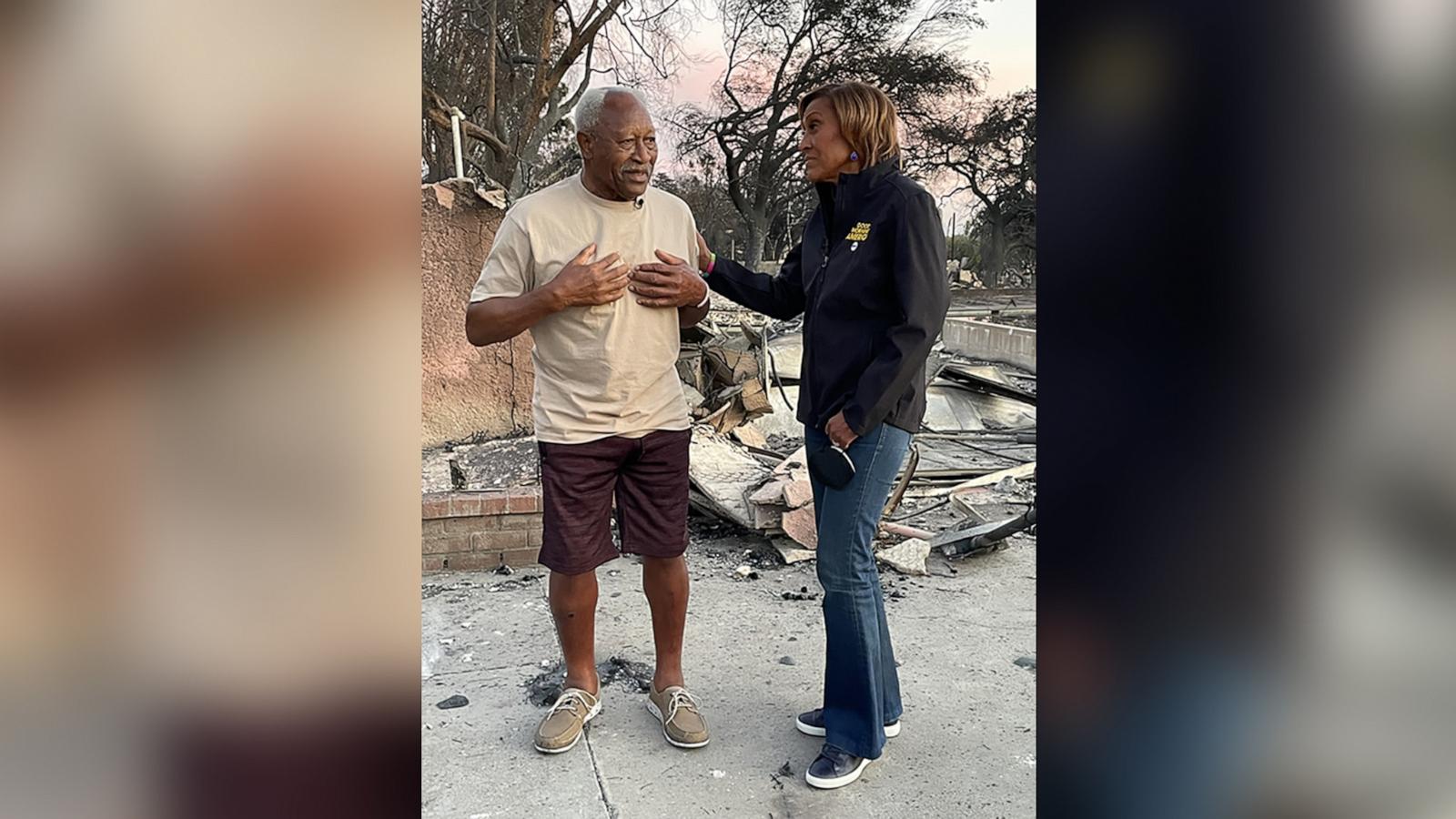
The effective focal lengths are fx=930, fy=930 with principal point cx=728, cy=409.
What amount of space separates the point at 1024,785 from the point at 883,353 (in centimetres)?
142

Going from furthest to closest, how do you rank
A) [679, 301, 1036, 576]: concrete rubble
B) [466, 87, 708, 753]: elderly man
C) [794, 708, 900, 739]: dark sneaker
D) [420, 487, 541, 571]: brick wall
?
[679, 301, 1036, 576]: concrete rubble → [420, 487, 541, 571]: brick wall → [794, 708, 900, 739]: dark sneaker → [466, 87, 708, 753]: elderly man

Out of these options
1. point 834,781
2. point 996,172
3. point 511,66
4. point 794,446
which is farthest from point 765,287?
point 996,172

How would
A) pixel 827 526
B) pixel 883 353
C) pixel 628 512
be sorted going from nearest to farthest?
pixel 883 353, pixel 827 526, pixel 628 512

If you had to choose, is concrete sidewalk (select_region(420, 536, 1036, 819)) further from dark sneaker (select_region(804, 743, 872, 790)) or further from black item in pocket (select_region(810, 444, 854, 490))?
black item in pocket (select_region(810, 444, 854, 490))

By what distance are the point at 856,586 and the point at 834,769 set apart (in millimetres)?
565

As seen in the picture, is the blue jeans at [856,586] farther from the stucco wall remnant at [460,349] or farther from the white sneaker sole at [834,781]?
the stucco wall remnant at [460,349]

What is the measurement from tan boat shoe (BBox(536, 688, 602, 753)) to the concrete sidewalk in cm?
5

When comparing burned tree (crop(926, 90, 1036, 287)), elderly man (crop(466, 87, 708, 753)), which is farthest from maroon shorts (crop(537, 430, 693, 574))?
burned tree (crop(926, 90, 1036, 287))

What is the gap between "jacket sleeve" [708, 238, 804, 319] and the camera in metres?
3.09
